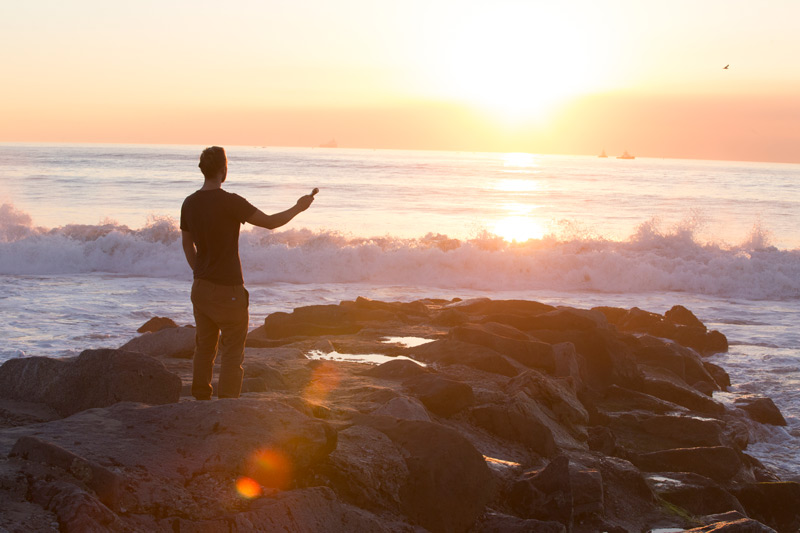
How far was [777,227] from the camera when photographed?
102ft

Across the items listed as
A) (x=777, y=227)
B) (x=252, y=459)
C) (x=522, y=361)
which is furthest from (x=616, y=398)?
(x=777, y=227)

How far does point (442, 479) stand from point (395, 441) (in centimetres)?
41

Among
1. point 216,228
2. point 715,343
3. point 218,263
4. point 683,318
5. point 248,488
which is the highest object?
point 216,228

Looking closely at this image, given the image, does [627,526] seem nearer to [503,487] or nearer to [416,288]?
[503,487]

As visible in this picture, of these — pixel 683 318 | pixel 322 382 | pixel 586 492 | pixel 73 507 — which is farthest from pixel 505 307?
pixel 73 507

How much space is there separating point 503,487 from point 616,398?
10.9ft

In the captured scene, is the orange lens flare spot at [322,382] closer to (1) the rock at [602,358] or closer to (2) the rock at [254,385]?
(2) the rock at [254,385]

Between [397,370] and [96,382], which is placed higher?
[96,382]

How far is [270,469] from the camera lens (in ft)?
12.1

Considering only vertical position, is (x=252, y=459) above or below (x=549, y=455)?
above

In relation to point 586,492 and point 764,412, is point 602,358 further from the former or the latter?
point 586,492

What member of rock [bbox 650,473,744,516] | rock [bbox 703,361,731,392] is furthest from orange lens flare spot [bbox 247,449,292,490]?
rock [bbox 703,361,731,392]

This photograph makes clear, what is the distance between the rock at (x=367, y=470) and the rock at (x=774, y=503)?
2828 millimetres

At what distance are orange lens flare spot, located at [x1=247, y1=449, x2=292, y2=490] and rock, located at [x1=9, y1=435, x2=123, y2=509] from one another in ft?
2.12
